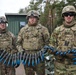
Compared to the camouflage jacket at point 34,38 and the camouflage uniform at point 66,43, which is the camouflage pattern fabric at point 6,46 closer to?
the camouflage jacket at point 34,38

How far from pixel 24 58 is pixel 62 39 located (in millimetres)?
1256

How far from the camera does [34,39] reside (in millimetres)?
7297

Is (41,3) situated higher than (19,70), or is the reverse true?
(41,3)

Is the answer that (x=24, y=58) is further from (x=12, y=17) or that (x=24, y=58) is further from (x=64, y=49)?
(x=12, y=17)

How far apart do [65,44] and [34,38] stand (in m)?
1.27

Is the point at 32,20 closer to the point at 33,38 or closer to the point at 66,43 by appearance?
the point at 33,38

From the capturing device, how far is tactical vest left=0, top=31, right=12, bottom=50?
308 inches

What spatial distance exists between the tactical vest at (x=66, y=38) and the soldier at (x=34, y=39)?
1048mm

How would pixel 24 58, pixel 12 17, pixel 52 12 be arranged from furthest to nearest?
1. pixel 52 12
2. pixel 12 17
3. pixel 24 58

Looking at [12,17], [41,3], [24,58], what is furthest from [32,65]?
[41,3]

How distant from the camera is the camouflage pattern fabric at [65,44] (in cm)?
619

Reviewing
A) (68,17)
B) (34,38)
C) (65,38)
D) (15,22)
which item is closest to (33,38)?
(34,38)

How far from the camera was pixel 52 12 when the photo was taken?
90.9ft

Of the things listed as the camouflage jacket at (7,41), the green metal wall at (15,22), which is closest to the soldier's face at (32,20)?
the camouflage jacket at (7,41)
